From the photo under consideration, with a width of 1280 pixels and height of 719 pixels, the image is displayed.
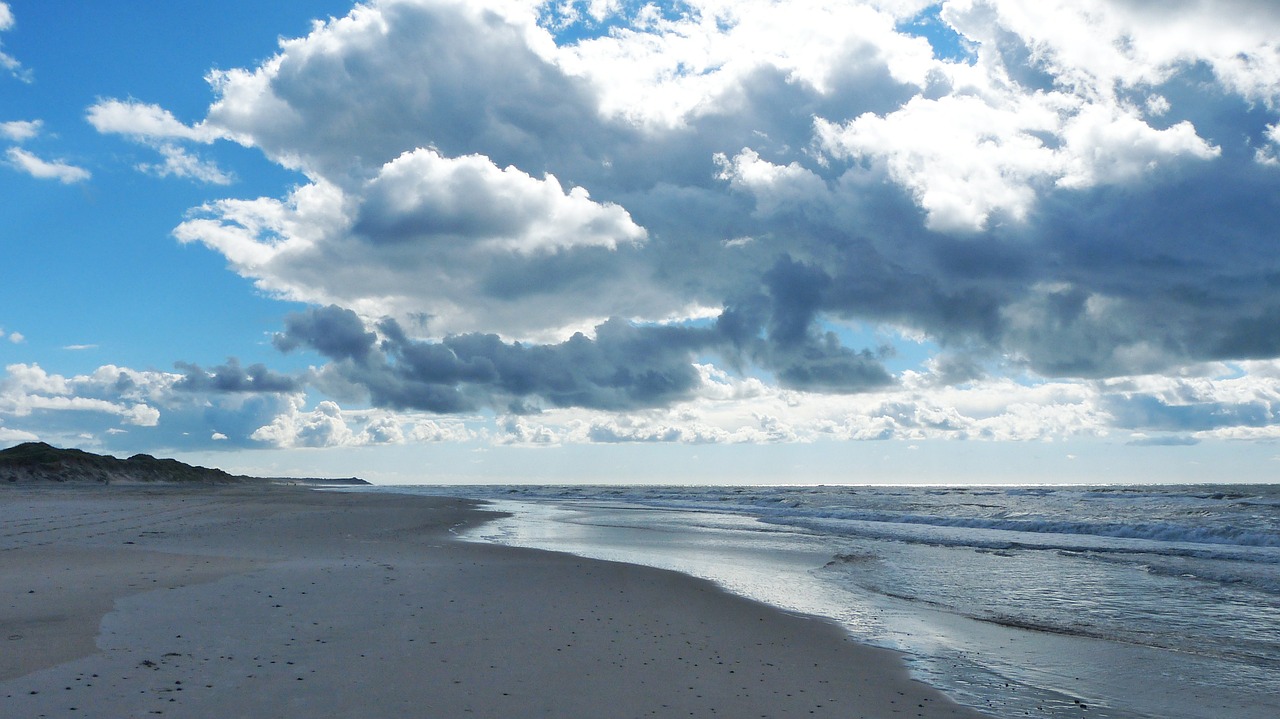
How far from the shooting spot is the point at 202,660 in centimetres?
848

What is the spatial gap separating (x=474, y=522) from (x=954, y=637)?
91.4 ft

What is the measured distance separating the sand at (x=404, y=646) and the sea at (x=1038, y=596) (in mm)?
1398

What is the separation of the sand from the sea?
140cm

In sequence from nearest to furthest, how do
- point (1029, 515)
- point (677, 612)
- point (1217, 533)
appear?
point (677, 612)
point (1217, 533)
point (1029, 515)

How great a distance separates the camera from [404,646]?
9.62 metres

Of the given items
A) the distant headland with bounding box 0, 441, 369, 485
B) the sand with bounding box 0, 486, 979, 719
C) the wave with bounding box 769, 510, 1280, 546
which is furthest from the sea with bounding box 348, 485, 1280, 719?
the distant headland with bounding box 0, 441, 369, 485

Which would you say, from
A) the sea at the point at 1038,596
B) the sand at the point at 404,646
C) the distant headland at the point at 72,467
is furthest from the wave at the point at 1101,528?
the distant headland at the point at 72,467

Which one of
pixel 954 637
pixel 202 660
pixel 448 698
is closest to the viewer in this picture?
pixel 448 698

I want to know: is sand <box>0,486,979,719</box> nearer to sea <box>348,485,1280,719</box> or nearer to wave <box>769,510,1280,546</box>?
sea <box>348,485,1280,719</box>

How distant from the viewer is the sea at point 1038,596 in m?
9.48

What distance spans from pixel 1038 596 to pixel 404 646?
13.8 metres

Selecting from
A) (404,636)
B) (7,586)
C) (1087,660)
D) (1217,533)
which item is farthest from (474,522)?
(1217,533)

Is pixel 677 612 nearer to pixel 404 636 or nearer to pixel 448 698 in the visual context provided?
pixel 404 636

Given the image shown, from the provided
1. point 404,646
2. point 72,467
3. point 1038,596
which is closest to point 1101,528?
point 1038,596
